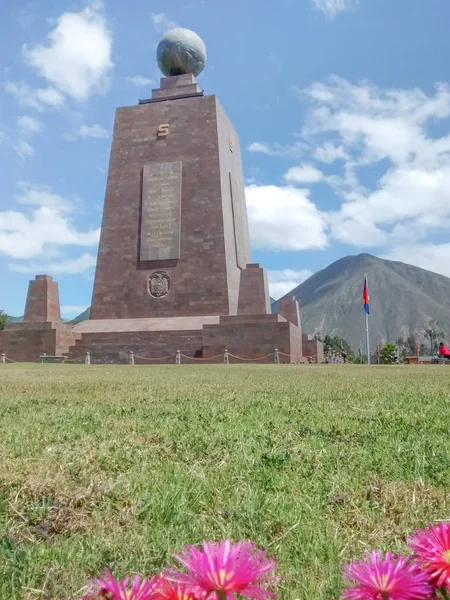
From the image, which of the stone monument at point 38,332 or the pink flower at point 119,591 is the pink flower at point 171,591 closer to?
the pink flower at point 119,591

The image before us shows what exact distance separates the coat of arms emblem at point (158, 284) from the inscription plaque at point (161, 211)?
2.55 feet

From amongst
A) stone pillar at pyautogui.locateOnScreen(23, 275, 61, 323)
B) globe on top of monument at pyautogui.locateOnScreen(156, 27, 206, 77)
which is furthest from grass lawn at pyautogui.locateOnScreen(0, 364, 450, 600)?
globe on top of monument at pyautogui.locateOnScreen(156, 27, 206, 77)

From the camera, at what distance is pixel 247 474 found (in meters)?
2.82

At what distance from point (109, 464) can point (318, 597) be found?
1.72m

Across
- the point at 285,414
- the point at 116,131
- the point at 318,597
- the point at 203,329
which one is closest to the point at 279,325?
the point at 203,329

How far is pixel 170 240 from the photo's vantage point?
26156mm

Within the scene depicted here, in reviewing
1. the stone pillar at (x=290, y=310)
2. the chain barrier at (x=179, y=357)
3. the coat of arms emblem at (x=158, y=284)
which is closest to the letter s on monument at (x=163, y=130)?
the coat of arms emblem at (x=158, y=284)

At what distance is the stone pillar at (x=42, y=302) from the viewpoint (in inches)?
1020

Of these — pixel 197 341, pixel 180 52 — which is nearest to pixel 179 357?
pixel 197 341

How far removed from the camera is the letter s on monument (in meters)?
27.3

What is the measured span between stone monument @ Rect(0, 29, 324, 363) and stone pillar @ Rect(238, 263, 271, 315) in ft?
0.15

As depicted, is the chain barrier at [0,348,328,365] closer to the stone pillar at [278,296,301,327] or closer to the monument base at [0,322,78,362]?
the monument base at [0,322,78,362]

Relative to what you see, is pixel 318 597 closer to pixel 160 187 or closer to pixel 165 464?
pixel 165 464

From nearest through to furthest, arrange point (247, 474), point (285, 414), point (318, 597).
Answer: point (318, 597) → point (247, 474) → point (285, 414)
